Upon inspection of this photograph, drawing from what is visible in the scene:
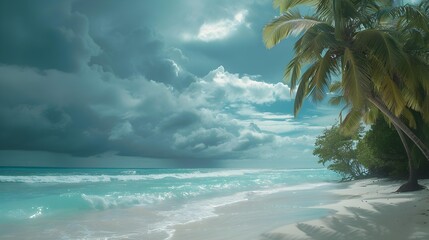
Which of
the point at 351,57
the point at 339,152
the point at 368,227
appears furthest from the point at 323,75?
the point at 339,152

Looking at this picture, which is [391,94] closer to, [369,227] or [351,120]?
[369,227]

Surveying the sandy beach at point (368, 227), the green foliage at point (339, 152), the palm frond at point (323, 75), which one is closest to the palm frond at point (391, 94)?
the palm frond at point (323, 75)

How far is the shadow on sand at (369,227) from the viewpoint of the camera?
6.07 meters

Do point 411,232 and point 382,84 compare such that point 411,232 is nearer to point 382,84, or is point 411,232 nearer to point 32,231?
point 382,84

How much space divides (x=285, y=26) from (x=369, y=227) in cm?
598

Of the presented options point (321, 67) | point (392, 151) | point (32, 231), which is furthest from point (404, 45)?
point (32, 231)

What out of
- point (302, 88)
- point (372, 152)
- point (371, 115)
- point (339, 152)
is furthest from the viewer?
point (339, 152)

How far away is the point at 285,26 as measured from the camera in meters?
10.1

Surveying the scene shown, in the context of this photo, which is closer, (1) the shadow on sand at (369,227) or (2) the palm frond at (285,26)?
(1) the shadow on sand at (369,227)

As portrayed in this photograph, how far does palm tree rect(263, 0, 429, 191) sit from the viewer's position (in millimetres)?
8211

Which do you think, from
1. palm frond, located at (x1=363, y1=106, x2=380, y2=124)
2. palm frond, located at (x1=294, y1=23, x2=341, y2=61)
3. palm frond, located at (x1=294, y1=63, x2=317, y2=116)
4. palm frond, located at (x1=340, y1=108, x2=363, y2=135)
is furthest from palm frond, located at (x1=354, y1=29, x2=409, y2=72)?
palm frond, located at (x1=363, y1=106, x2=380, y2=124)

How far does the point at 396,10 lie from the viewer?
8898mm

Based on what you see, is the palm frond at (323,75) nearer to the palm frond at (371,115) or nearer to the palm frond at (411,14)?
the palm frond at (411,14)

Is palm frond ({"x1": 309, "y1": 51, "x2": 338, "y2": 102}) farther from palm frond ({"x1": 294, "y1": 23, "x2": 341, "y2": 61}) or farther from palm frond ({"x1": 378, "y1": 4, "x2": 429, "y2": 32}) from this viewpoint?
palm frond ({"x1": 378, "y1": 4, "x2": 429, "y2": 32})
